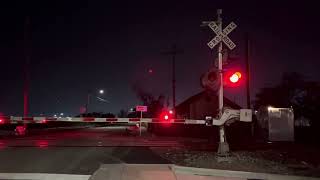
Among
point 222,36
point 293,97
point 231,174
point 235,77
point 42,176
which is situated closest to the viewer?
point 42,176

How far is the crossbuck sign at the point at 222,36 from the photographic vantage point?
1488cm

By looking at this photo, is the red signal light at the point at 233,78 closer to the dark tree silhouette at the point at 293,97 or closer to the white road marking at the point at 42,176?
the white road marking at the point at 42,176

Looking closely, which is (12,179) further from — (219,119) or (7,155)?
(219,119)

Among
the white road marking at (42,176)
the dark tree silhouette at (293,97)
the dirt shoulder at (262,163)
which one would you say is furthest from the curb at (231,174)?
the dark tree silhouette at (293,97)

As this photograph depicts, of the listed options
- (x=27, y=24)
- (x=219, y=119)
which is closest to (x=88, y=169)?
(x=219, y=119)

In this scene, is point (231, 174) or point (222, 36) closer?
point (231, 174)

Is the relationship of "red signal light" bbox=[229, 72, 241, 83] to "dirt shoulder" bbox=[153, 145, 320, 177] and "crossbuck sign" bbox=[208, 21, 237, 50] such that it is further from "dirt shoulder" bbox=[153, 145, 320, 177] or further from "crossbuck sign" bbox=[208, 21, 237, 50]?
"dirt shoulder" bbox=[153, 145, 320, 177]

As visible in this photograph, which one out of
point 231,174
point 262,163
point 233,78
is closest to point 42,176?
point 231,174

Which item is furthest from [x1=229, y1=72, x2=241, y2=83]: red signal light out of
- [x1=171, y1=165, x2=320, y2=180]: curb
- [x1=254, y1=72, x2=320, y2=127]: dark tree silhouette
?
[x1=254, y1=72, x2=320, y2=127]: dark tree silhouette

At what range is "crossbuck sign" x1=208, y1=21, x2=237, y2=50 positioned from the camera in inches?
586

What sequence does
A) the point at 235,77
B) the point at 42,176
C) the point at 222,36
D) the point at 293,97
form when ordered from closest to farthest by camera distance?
the point at 42,176 → the point at 235,77 → the point at 222,36 → the point at 293,97

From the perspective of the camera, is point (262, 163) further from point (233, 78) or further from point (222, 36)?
point (222, 36)

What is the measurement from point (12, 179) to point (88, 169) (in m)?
2.41

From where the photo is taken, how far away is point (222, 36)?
15031 millimetres
